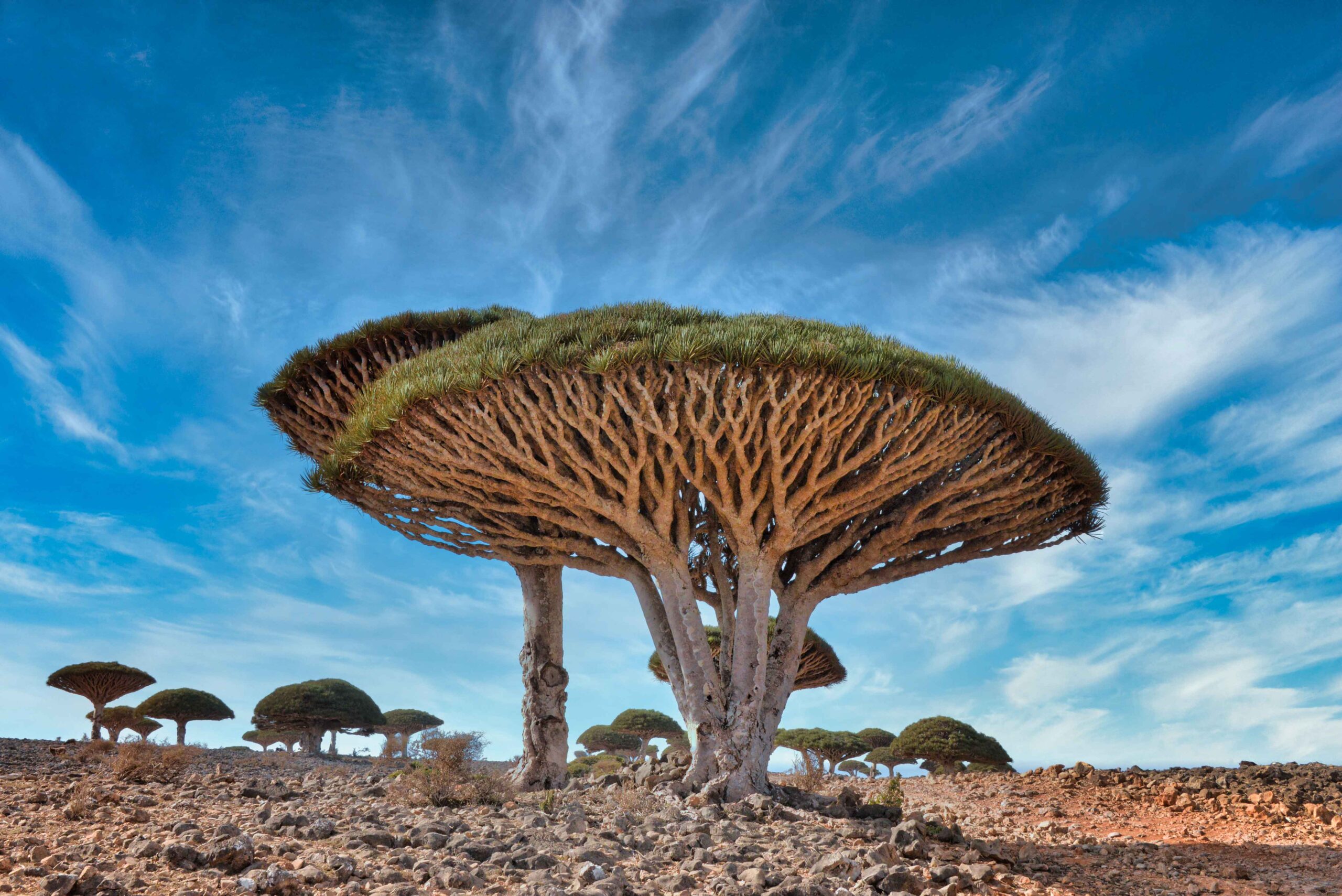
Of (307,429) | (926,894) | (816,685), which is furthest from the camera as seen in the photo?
(816,685)

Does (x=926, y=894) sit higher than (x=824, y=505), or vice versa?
(x=824, y=505)

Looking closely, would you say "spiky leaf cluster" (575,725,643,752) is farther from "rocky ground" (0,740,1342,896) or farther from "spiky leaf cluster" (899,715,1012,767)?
"rocky ground" (0,740,1342,896)

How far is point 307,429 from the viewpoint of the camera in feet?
46.7

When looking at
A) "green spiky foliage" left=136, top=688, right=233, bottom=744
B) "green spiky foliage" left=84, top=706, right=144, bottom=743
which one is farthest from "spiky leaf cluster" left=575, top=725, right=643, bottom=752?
"green spiky foliage" left=84, top=706, right=144, bottom=743

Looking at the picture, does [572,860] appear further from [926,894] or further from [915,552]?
[915,552]

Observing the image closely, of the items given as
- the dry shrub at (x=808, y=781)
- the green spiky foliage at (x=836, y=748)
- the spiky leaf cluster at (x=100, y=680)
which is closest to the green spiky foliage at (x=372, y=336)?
the dry shrub at (x=808, y=781)

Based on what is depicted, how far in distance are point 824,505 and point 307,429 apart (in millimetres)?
8600

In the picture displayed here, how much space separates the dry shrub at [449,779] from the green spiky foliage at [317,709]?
19887 millimetres

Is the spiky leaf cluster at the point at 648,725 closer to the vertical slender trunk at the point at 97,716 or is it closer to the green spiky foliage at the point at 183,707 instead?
the green spiky foliage at the point at 183,707

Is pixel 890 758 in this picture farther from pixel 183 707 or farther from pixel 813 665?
pixel 183 707

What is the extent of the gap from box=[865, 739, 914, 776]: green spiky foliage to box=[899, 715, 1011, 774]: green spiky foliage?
377 mm

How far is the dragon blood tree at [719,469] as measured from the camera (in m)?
9.73

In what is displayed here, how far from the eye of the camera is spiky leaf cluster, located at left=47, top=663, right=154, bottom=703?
76.1ft

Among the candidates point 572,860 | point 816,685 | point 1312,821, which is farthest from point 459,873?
point 816,685
